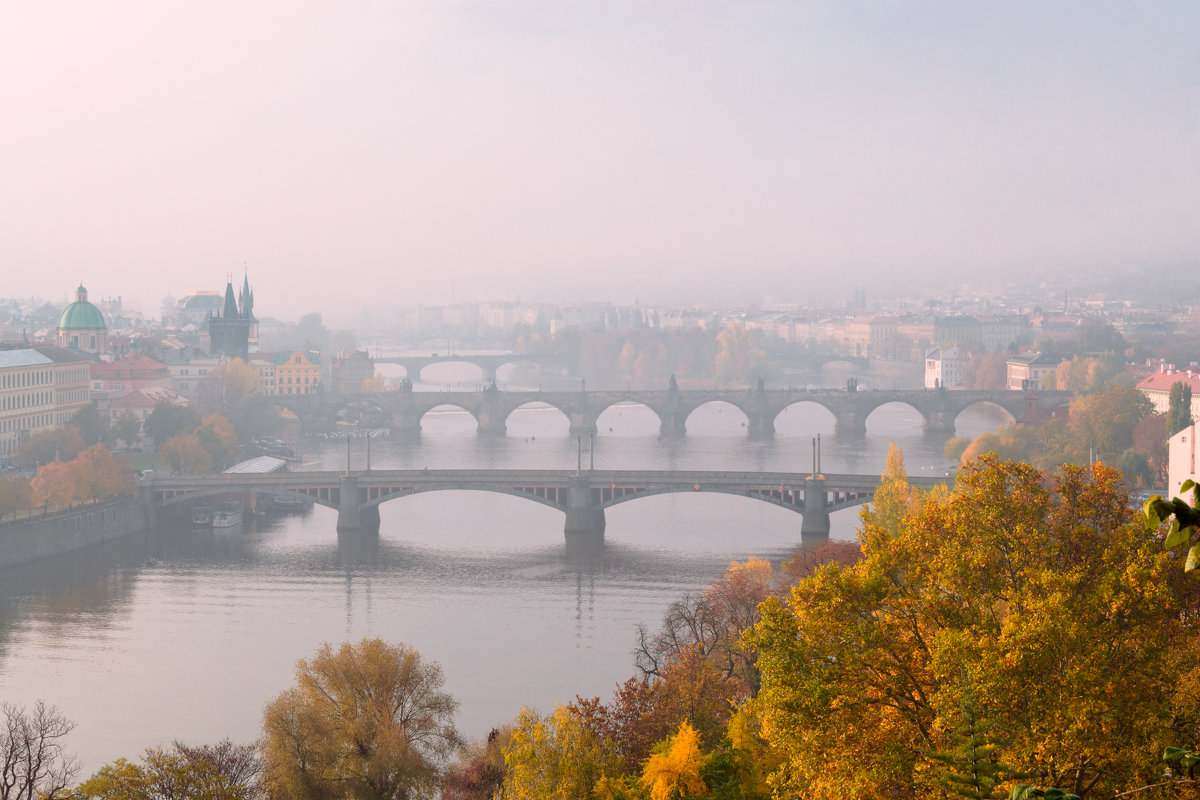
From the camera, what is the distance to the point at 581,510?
1465 inches

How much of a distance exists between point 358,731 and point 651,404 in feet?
179

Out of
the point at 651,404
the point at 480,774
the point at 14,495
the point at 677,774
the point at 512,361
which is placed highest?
the point at 512,361

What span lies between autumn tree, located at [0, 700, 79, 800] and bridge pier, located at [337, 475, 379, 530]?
15956 mm

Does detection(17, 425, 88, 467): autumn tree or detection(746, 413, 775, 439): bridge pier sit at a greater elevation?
detection(17, 425, 88, 467): autumn tree

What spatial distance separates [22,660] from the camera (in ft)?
81.0

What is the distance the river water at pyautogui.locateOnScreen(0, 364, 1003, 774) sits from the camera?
22.2 metres

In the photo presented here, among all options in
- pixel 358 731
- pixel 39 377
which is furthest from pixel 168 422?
pixel 358 731

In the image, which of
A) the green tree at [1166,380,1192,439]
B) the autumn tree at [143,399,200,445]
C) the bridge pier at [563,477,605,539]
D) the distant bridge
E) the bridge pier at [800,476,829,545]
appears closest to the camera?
the bridge pier at [800,476,829,545]

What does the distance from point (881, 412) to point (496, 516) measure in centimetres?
4248

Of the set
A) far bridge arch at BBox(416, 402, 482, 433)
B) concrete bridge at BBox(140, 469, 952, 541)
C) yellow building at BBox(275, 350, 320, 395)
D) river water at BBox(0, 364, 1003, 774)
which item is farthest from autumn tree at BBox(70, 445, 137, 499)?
yellow building at BBox(275, 350, 320, 395)

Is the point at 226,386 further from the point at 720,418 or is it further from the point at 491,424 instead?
the point at 720,418

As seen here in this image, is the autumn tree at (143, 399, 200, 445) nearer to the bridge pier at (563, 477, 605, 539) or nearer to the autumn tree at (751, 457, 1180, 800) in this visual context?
the bridge pier at (563, 477, 605, 539)

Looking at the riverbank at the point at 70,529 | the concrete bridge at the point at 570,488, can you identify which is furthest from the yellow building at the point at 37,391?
the concrete bridge at the point at 570,488

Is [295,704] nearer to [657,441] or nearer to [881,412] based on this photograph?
[657,441]
